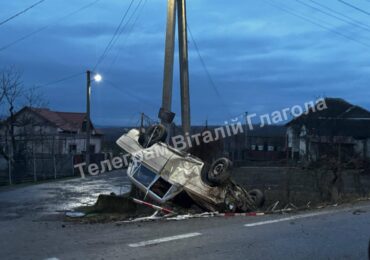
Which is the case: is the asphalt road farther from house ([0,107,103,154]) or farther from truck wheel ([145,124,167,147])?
house ([0,107,103,154])

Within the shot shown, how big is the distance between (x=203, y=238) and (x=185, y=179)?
5282 mm

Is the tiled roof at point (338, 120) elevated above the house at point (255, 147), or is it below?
above

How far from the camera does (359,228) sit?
33.0 feet

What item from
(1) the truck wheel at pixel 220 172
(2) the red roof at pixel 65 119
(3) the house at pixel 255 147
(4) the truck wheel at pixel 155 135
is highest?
(2) the red roof at pixel 65 119

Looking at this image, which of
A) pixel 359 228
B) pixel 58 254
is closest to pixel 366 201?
pixel 359 228

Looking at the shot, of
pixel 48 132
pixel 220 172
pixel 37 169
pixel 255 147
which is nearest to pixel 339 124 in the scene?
pixel 255 147

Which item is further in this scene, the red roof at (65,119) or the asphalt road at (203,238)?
the red roof at (65,119)

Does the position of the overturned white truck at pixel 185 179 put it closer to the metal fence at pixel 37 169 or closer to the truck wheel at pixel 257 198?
the truck wheel at pixel 257 198

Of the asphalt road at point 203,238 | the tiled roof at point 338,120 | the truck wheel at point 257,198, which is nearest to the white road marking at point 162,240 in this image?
the asphalt road at point 203,238

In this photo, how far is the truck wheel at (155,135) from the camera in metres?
17.0

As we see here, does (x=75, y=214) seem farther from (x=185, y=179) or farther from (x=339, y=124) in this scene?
(x=339, y=124)

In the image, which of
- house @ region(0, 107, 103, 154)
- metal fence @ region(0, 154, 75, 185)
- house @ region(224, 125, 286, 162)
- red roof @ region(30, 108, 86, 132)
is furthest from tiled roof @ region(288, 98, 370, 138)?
red roof @ region(30, 108, 86, 132)

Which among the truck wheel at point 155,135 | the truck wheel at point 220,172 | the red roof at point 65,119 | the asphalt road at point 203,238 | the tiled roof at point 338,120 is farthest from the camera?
the red roof at point 65,119

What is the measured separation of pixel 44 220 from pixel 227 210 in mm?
4984
